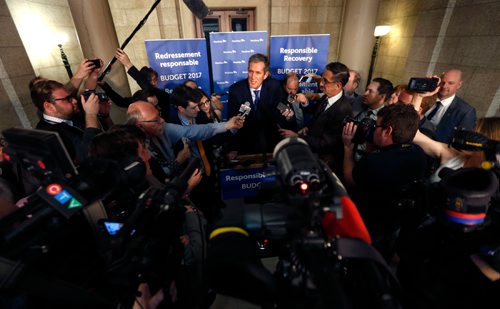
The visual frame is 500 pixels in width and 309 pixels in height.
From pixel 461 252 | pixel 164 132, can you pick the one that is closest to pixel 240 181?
pixel 164 132

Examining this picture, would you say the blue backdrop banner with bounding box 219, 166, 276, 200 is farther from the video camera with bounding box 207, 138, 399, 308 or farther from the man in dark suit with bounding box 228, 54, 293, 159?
the video camera with bounding box 207, 138, 399, 308

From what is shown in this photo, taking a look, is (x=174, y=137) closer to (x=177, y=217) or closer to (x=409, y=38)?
(x=177, y=217)

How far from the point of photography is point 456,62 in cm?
428

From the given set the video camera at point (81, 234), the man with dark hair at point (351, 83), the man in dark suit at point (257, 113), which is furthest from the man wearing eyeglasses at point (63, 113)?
the man with dark hair at point (351, 83)

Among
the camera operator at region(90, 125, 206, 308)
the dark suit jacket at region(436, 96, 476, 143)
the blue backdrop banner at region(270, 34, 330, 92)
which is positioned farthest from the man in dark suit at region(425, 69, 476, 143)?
the camera operator at region(90, 125, 206, 308)

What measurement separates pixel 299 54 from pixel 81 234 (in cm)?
488

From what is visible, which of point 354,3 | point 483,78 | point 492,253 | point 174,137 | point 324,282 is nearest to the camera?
point 324,282

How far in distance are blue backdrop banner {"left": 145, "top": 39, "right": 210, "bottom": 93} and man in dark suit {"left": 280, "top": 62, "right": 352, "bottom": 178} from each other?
284cm

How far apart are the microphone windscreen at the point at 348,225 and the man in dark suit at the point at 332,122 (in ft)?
5.77

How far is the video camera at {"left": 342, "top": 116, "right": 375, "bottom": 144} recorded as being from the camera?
2064 millimetres

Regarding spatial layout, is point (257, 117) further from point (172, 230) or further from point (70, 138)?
point (172, 230)

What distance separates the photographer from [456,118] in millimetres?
3041

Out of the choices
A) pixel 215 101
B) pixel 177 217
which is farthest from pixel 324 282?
pixel 215 101

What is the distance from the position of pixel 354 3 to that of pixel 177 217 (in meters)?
6.21
